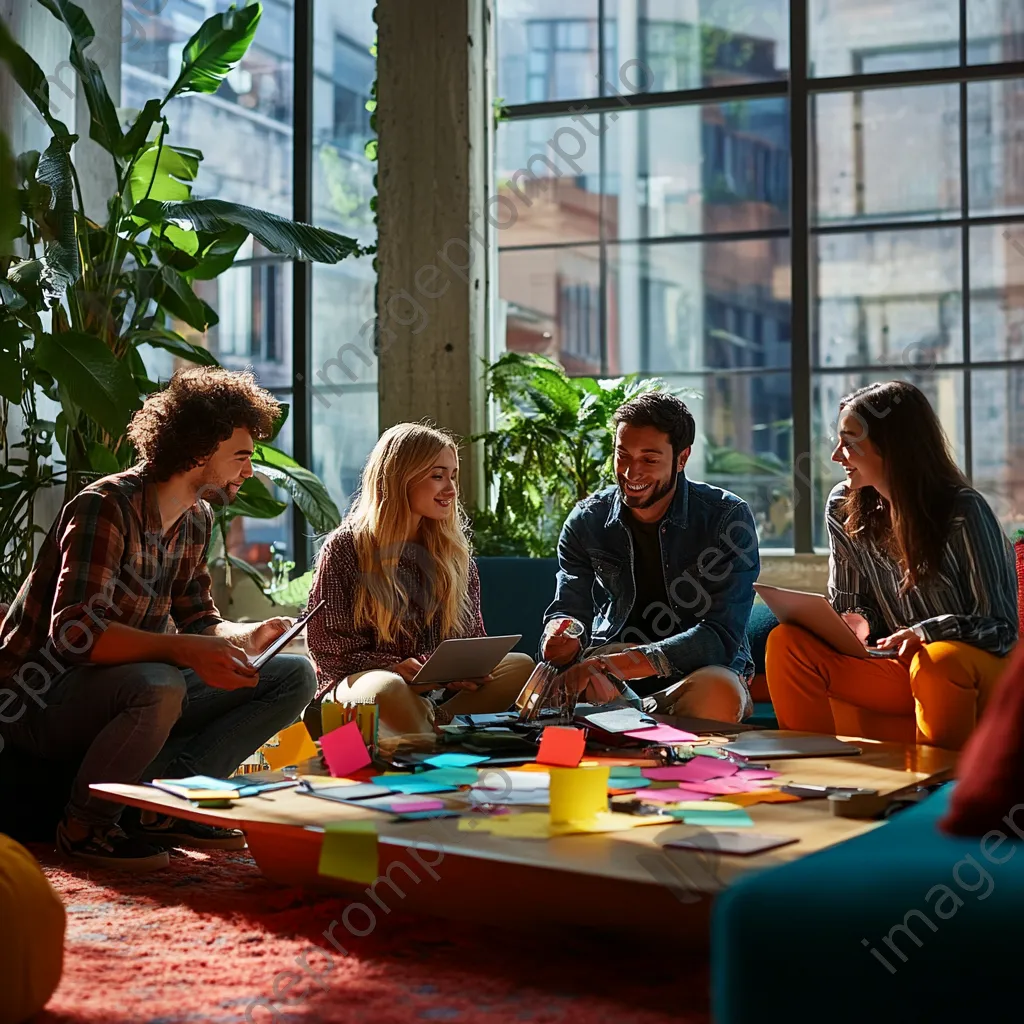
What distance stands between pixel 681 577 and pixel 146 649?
141cm

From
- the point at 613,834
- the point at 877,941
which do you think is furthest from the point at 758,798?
the point at 877,941

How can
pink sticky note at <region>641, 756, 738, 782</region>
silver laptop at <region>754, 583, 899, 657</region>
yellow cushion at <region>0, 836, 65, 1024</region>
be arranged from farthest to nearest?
silver laptop at <region>754, 583, 899, 657</region> → pink sticky note at <region>641, 756, 738, 782</region> → yellow cushion at <region>0, 836, 65, 1024</region>

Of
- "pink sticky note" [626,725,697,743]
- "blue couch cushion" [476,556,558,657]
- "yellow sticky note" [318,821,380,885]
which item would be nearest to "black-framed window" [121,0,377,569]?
"blue couch cushion" [476,556,558,657]

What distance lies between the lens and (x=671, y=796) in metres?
2.11

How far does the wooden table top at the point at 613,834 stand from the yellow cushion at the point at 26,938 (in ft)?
1.21

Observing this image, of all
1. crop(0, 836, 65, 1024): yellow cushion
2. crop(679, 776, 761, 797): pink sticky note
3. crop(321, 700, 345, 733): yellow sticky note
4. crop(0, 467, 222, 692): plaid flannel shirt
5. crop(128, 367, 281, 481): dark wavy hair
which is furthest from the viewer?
crop(128, 367, 281, 481): dark wavy hair

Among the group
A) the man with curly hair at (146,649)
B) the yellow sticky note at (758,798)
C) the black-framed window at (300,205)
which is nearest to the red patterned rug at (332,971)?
the yellow sticky note at (758,798)

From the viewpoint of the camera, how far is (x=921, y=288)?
16.1 ft

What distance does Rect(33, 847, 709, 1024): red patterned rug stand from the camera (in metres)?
1.67

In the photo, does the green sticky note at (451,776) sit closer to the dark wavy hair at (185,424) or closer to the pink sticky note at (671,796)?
the pink sticky note at (671,796)

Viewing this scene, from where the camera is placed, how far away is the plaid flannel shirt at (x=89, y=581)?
2.64 metres

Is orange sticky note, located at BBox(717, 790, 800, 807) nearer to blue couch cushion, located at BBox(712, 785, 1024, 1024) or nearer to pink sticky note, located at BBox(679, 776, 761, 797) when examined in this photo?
pink sticky note, located at BBox(679, 776, 761, 797)

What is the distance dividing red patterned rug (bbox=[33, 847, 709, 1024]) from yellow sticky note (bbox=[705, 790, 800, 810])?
0.29 m

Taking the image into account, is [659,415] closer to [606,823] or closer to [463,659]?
[463,659]
